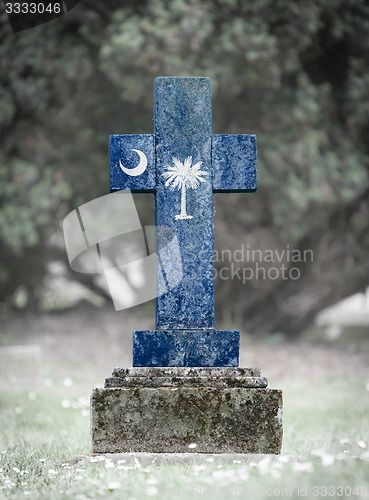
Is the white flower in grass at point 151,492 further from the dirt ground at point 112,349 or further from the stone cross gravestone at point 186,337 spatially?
the dirt ground at point 112,349

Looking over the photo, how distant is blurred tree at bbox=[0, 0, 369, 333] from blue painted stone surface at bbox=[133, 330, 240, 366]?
17.9 ft

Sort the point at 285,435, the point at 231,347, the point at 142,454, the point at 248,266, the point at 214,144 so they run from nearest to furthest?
the point at 142,454 → the point at 231,347 → the point at 214,144 → the point at 285,435 → the point at 248,266

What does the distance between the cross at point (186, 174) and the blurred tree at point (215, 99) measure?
4.55 m

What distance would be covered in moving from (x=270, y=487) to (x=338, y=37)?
316 inches

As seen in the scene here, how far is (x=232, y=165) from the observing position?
432cm

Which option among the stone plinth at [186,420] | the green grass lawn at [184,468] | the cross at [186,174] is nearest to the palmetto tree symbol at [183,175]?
the cross at [186,174]

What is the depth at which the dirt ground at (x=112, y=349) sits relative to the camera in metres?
9.16

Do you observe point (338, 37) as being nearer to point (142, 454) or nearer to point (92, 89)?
point (92, 89)

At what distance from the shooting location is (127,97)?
29.6 ft

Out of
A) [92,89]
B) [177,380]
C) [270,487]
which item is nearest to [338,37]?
[92,89]

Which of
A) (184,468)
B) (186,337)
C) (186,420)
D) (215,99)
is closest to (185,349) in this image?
(186,337)

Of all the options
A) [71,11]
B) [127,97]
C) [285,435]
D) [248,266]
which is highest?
[71,11]

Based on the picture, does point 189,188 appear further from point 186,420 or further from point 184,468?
point 184,468

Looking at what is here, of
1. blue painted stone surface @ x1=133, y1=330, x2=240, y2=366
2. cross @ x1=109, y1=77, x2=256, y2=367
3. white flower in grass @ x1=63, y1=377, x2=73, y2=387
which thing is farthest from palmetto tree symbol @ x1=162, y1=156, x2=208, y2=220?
white flower in grass @ x1=63, y1=377, x2=73, y2=387
